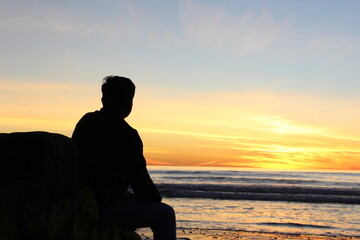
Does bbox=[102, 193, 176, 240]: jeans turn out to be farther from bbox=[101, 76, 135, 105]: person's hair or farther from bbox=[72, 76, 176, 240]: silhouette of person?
bbox=[101, 76, 135, 105]: person's hair

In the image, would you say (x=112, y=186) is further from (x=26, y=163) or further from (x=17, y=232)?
(x=17, y=232)

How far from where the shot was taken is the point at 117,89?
9.88 feet

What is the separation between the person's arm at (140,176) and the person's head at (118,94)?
243 mm

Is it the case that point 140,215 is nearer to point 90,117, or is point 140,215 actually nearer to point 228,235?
point 90,117

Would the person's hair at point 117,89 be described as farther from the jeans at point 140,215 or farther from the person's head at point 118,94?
the jeans at point 140,215

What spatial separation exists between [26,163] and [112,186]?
0.72 meters

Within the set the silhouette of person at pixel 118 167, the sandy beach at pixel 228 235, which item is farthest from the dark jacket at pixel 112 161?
the sandy beach at pixel 228 235

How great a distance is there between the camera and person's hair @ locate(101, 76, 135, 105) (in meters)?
3.01

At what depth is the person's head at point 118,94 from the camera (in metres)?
3.01

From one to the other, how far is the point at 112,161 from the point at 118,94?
0.50m

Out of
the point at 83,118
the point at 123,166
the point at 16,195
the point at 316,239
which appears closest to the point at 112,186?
the point at 123,166

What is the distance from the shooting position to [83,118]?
10.2 feet

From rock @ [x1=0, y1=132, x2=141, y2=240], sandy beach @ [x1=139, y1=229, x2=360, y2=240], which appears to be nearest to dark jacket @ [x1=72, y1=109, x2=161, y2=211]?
rock @ [x1=0, y1=132, x2=141, y2=240]

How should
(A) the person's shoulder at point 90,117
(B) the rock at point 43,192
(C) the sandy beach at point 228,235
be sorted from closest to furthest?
1. (B) the rock at point 43,192
2. (A) the person's shoulder at point 90,117
3. (C) the sandy beach at point 228,235
